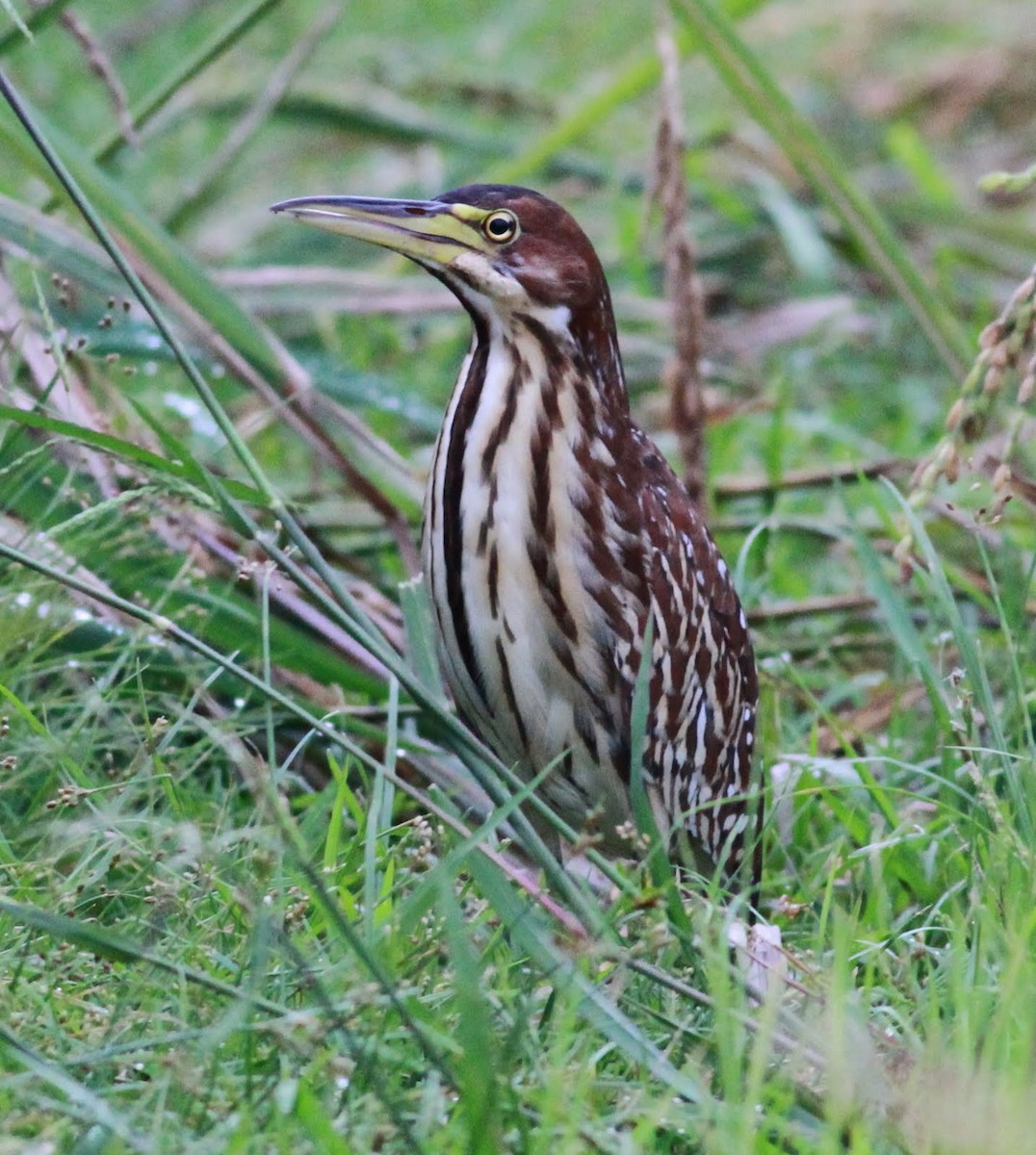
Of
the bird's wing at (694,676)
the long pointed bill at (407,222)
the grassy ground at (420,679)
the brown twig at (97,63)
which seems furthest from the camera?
the brown twig at (97,63)

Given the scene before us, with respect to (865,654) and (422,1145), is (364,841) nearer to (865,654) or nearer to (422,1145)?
(422,1145)

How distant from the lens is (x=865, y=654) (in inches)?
168

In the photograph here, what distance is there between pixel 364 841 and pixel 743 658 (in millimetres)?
982

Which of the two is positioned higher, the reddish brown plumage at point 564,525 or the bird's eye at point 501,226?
the bird's eye at point 501,226

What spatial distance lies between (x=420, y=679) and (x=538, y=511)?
12.7 inches

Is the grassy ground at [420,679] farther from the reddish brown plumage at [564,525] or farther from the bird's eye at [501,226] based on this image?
the bird's eye at [501,226]

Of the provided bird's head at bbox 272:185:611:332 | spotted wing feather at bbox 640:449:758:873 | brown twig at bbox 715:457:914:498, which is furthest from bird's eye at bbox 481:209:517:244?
brown twig at bbox 715:457:914:498

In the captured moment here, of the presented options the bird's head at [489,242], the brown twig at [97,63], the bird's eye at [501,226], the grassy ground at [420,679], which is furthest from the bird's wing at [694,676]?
the brown twig at [97,63]

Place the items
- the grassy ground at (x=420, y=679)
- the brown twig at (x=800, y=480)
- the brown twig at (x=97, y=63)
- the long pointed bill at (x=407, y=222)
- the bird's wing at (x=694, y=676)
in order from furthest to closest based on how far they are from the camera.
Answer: the brown twig at (x=800, y=480) → the brown twig at (x=97, y=63) → the bird's wing at (x=694, y=676) → the long pointed bill at (x=407, y=222) → the grassy ground at (x=420, y=679)

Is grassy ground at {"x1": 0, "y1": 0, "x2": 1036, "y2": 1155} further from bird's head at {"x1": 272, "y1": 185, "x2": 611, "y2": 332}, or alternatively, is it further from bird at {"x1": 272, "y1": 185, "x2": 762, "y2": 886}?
bird's head at {"x1": 272, "y1": 185, "x2": 611, "y2": 332}

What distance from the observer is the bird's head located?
9.70 ft

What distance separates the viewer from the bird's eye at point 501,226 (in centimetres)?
302

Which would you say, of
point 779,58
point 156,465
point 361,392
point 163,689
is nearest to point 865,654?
point 361,392

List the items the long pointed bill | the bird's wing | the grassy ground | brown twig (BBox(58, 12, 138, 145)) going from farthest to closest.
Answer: brown twig (BBox(58, 12, 138, 145)) < the bird's wing < the long pointed bill < the grassy ground
